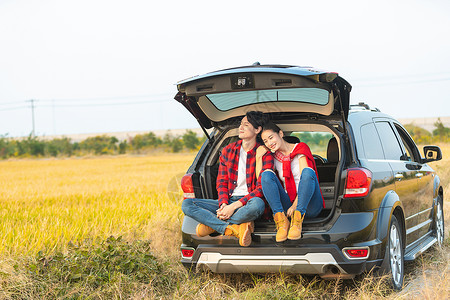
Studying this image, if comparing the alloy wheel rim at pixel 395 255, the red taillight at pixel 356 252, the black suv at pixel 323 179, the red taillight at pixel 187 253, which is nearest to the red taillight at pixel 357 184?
the black suv at pixel 323 179

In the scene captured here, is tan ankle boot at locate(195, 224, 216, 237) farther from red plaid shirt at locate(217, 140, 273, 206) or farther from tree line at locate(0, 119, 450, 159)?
tree line at locate(0, 119, 450, 159)

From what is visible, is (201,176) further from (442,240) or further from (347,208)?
(442,240)

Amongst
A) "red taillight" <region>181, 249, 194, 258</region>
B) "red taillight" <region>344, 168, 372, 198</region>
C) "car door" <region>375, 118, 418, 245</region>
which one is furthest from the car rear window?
"red taillight" <region>181, 249, 194, 258</region>

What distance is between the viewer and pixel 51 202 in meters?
13.6

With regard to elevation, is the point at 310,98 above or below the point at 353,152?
above

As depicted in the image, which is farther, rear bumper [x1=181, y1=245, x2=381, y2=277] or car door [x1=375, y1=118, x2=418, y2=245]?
car door [x1=375, y1=118, x2=418, y2=245]

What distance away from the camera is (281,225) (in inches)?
196

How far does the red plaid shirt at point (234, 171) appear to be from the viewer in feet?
17.7

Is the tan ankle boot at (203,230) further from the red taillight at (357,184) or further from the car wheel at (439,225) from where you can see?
the car wheel at (439,225)

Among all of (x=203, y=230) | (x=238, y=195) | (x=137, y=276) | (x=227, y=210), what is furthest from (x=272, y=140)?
(x=137, y=276)

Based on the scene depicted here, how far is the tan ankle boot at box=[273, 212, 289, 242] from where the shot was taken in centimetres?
489

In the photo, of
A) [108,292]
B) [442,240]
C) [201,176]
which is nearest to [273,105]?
[201,176]

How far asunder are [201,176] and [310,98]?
1.33 meters

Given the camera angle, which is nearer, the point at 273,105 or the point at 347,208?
the point at 347,208
